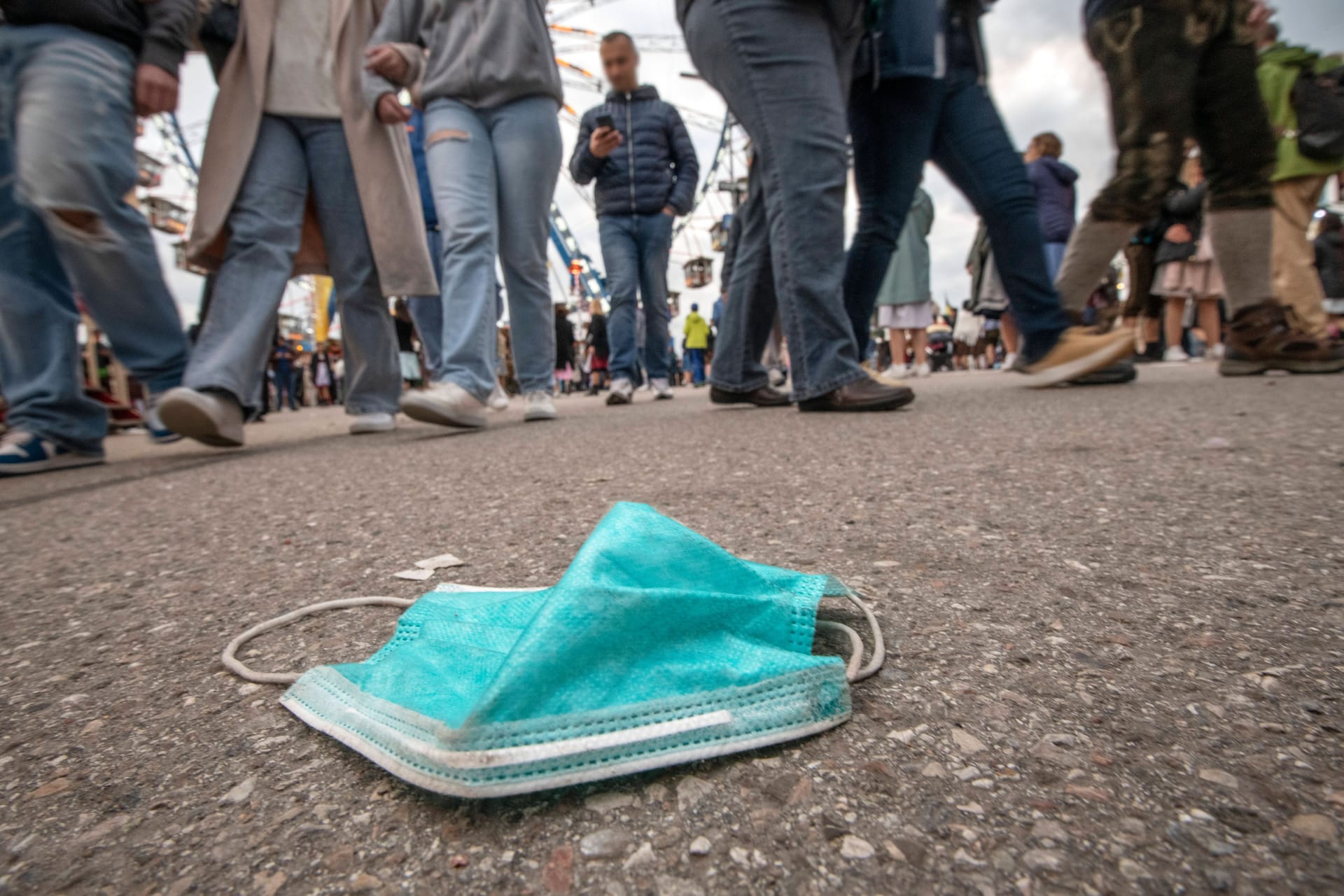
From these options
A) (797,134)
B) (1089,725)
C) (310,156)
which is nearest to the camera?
(1089,725)

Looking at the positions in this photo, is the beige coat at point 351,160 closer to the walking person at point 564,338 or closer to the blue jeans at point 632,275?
the blue jeans at point 632,275

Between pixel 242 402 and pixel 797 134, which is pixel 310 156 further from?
pixel 797 134

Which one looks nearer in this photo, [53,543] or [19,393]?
[53,543]

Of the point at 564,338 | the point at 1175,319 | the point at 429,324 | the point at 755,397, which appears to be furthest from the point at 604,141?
the point at 564,338

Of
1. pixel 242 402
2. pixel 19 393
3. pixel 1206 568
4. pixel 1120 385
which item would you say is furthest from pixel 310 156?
pixel 1120 385

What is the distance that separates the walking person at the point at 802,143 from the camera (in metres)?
2.38

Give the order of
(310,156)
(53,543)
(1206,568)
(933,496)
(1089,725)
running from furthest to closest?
(310,156), (53,543), (933,496), (1206,568), (1089,725)

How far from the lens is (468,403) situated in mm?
2859

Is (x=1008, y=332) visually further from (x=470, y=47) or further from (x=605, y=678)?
(x=605, y=678)

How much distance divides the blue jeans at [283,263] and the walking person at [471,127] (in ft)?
1.12

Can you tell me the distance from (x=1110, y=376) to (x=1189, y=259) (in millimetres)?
3711

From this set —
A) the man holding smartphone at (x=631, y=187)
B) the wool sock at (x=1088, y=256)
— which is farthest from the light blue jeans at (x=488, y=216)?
the wool sock at (x=1088, y=256)

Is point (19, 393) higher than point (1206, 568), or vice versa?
point (19, 393)

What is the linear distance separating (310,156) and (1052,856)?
320 cm
